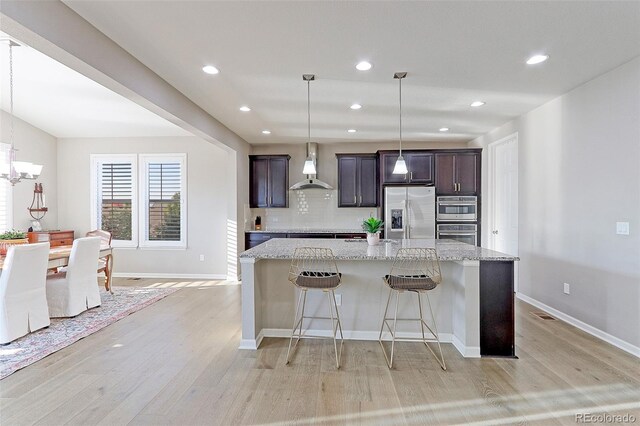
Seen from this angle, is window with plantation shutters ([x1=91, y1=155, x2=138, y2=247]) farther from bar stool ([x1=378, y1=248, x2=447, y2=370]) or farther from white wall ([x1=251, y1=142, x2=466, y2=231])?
bar stool ([x1=378, y1=248, x2=447, y2=370])

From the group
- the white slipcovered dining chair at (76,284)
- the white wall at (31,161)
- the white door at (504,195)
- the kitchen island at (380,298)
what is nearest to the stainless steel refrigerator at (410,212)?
the white door at (504,195)

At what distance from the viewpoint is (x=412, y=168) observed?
595cm

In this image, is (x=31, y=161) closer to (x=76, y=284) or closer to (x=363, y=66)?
(x=76, y=284)

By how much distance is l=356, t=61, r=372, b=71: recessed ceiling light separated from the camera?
9.84 ft

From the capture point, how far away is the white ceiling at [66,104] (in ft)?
12.9

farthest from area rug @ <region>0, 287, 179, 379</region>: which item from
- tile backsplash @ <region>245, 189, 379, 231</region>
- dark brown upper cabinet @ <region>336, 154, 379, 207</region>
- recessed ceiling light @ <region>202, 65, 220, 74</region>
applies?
dark brown upper cabinet @ <region>336, 154, 379, 207</region>

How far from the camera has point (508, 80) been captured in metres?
3.41

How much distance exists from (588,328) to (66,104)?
24.5ft

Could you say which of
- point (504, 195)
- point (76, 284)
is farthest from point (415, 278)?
point (76, 284)

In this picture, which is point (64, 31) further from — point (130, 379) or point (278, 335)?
point (278, 335)

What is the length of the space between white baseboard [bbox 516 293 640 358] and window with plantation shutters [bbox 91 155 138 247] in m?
6.74

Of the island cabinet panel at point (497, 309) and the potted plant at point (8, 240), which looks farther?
the potted plant at point (8, 240)

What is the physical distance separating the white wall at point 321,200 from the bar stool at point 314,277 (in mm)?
3179

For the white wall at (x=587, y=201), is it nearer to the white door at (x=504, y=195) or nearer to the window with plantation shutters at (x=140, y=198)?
the white door at (x=504, y=195)
